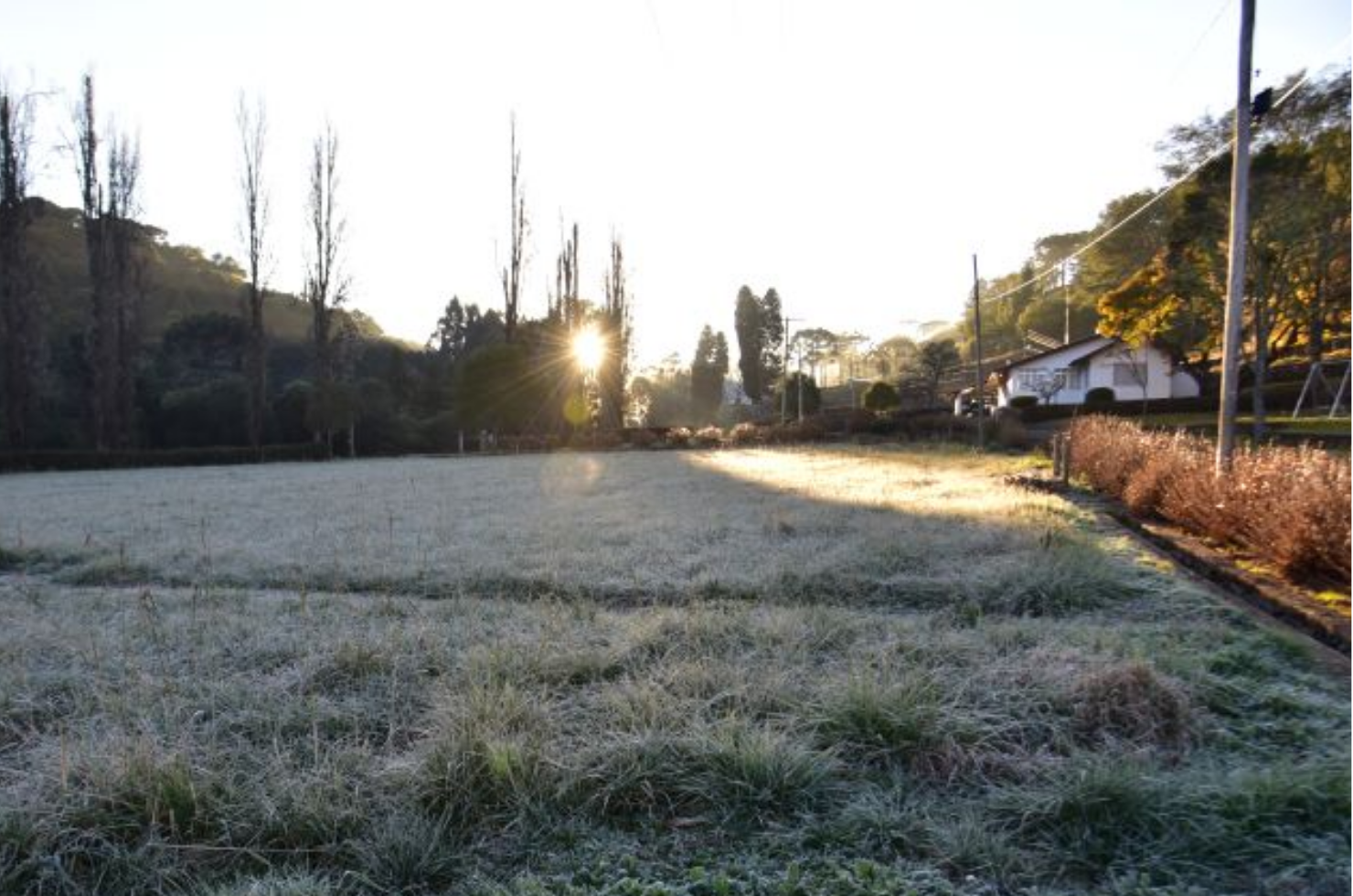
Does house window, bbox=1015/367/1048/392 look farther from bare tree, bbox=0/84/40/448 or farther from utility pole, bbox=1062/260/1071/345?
bare tree, bbox=0/84/40/448

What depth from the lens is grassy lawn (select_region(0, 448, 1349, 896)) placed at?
6.18 feet

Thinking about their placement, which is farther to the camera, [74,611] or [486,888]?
[74,611]

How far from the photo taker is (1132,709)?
8.19ft

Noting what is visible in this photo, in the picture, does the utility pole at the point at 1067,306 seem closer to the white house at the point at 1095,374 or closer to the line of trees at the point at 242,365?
the white house at the point at 1095,374

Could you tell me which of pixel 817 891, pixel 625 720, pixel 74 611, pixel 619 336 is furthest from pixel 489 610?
pixel 619 336

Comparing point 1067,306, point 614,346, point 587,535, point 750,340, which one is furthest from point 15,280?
point 1067,306

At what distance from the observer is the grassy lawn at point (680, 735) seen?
74.1 inches

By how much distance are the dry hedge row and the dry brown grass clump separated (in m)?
2.29

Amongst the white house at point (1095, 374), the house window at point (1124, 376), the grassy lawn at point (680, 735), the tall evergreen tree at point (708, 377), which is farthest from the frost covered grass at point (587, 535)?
the tall evergreen tree at point (708, 377)

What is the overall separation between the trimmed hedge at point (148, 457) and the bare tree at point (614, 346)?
1109cm

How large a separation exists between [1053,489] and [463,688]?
8.09 m

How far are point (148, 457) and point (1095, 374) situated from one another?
38243mm

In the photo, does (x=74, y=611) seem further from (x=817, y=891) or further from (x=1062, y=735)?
(x=1062, y=735)

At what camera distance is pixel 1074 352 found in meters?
36.7
